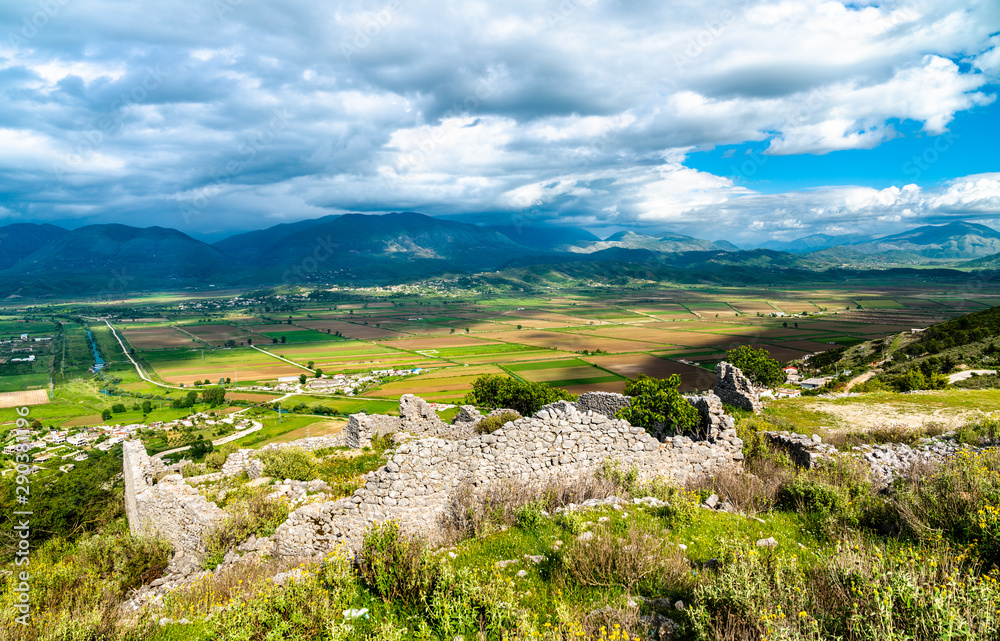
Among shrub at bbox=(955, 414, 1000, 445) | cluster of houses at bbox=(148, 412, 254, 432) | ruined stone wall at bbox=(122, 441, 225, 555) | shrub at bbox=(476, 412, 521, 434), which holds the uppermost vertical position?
shrub at bbox=(955, 414, 1000, 445)

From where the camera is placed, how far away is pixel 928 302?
518ft

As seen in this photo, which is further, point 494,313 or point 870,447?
point 494,313

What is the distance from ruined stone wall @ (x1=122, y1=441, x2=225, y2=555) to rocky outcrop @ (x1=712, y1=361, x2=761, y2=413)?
69.4 feet

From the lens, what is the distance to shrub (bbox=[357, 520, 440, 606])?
6.62 m

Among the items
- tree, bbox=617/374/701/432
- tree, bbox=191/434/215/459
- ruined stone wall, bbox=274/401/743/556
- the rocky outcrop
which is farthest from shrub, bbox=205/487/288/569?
tree, bbox=191/434/215/459

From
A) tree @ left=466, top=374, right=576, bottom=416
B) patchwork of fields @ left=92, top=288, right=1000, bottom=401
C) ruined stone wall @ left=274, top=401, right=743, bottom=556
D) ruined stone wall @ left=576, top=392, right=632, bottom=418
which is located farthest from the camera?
patchwork of fields @ left=92, top=288, right=1000, bottom=401

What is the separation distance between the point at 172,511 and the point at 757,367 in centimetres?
4271

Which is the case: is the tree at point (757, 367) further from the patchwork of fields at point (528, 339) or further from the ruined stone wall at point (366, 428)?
the ruined stone wall at point (366, 428)

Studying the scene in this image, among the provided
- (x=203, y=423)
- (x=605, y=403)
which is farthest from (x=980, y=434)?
(x=203, y=423)

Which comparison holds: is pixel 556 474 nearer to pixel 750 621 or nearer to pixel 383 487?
pixel 383 487

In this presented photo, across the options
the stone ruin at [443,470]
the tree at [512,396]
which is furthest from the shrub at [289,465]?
the tree at [512,396]

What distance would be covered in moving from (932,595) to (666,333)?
108966 millimetres

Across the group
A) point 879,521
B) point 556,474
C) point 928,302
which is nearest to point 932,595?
point 879,521

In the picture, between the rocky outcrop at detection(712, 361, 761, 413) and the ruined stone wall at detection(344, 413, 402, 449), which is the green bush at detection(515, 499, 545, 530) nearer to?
the ruined stone wall at detection(344, 413, 402, 449)
